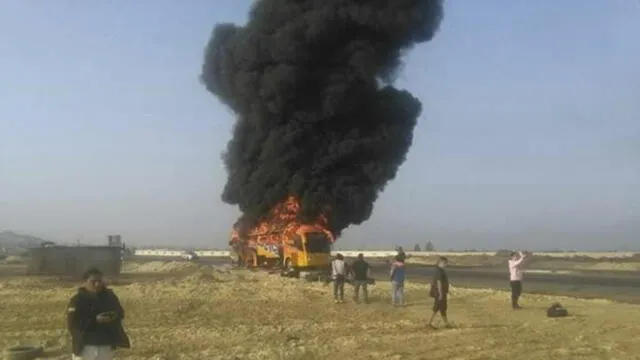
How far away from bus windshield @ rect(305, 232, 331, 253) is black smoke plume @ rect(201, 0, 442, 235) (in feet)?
7.13

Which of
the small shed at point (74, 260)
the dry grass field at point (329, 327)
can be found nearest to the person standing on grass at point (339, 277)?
the dry grass field at point (329, 327)

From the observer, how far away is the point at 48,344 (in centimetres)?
1491

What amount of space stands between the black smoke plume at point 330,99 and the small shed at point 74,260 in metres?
9.15

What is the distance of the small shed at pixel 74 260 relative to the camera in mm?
44625

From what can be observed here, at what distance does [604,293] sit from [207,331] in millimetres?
18017

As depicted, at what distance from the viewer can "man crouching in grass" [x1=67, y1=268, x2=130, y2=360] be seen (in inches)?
320

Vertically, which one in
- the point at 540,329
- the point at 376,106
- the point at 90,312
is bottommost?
the point at 540,329

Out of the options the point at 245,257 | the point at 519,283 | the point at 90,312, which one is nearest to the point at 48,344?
the point at 90,312

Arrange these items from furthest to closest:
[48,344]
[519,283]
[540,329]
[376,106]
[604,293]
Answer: [376,106] < [604,293] < [519,283] < [540,329] < [48,344]

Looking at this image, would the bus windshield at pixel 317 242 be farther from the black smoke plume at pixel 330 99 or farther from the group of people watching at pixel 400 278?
the group of people watching at pixel 400 278

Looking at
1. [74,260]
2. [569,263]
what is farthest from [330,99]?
[569,263]

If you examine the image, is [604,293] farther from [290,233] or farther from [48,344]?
[48,344]

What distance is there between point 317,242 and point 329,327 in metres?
23.5

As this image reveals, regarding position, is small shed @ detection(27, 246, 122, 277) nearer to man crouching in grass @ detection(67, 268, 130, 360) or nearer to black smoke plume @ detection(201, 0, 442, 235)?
black smoke plume @ detection(201, 0, 442, 235)
